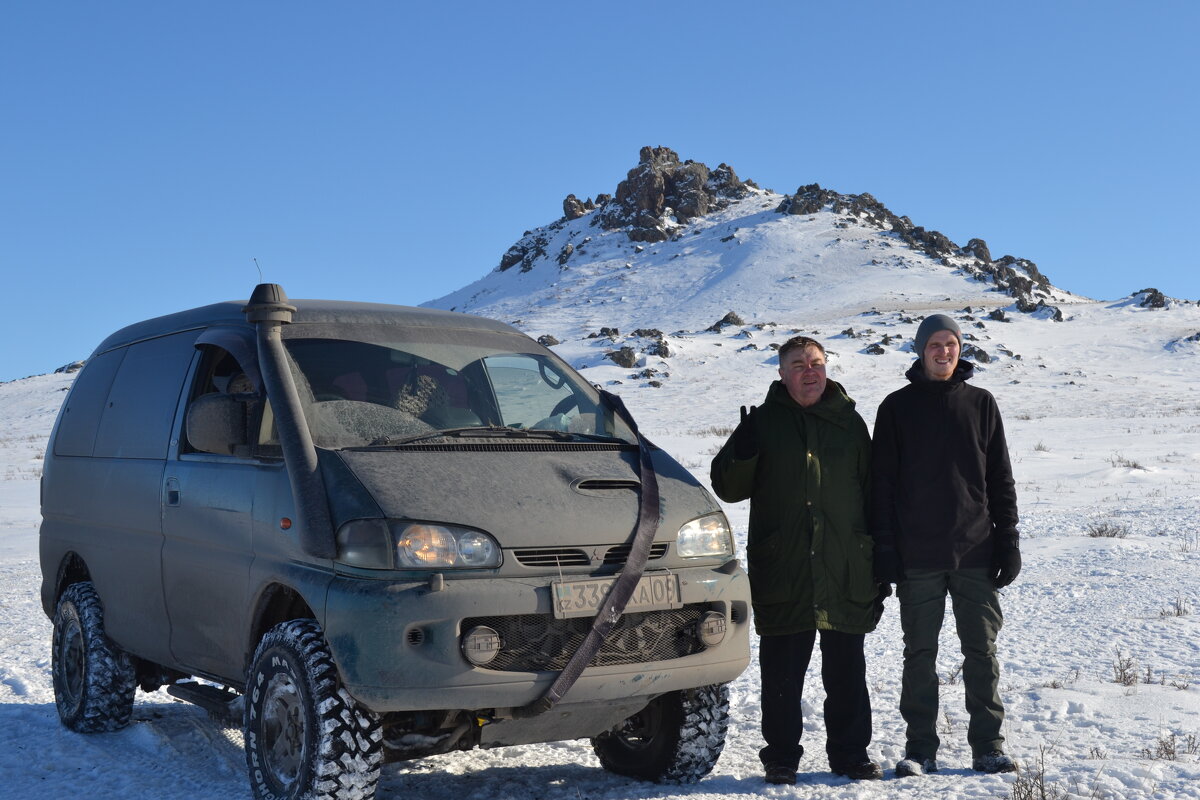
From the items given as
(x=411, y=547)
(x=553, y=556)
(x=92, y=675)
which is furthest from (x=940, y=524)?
(x=92, y=675)

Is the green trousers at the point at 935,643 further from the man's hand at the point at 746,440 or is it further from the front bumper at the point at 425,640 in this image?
the front bumper at the point at 425,640

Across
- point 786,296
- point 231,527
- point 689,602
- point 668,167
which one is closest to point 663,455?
point 689,602

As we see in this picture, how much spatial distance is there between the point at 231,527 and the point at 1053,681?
14.1 ft

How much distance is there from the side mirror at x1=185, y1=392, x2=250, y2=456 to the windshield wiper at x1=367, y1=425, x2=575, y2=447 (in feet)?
1.90

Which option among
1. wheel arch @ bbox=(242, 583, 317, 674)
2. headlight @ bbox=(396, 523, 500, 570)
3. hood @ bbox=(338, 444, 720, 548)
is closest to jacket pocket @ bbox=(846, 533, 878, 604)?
hood @ bbox=(338, 444, 720, 548)

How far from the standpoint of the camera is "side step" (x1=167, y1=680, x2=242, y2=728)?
4.97m

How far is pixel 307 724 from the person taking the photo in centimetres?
401

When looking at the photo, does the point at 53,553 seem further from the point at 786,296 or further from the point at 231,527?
the point at 786,296

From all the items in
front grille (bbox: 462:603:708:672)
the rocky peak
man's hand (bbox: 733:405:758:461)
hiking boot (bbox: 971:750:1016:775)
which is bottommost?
hiking boot (bbox: 971:750:1016:775)

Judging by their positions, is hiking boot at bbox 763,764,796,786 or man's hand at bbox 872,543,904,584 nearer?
hiking boot at bbox 763,764,796,786

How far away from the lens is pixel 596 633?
4016 millimetres

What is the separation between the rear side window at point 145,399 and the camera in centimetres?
538

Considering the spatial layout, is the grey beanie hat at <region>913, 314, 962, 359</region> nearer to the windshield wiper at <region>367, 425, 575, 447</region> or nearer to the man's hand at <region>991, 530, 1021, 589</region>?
the man's hand at <region>991, 530, 1021, 589</region>

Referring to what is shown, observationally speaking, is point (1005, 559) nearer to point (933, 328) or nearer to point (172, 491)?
point (933, 328)
